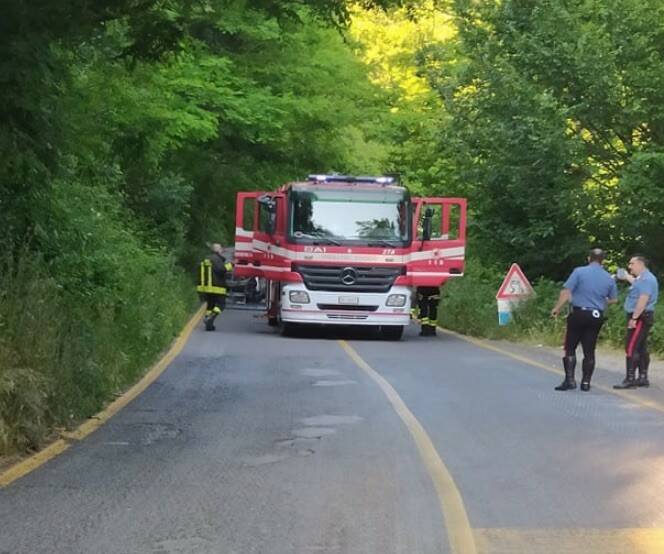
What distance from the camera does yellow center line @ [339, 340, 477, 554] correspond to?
20.5ft

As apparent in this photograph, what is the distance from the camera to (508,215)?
25.9 metres

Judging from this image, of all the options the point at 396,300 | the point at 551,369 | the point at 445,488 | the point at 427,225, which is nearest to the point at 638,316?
the point at 551,369

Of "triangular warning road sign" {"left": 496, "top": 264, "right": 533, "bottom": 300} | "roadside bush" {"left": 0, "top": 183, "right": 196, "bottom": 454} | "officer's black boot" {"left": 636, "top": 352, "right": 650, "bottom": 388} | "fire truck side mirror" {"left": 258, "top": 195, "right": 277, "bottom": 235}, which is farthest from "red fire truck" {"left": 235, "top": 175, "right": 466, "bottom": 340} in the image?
"officer's black boot" {"left": 636, "top": 352, "right": 650, "bottom": 388}

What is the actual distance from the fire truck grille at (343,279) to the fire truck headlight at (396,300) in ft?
0.66

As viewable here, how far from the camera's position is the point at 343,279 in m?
21.6

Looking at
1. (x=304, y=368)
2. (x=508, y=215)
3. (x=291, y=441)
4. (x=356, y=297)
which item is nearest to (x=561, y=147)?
(x=508, y=215)

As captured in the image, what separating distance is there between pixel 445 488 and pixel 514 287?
15767 mm

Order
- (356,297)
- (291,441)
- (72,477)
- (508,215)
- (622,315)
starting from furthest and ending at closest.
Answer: (508,215), (356,297), (622,315), (291,441), (72,477)

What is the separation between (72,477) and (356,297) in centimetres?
1394

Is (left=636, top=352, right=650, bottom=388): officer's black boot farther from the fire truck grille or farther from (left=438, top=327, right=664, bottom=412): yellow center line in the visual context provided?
the fire truck grille

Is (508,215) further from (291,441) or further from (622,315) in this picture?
(291,441)

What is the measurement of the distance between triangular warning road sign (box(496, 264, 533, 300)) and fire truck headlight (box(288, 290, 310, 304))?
4.37 m

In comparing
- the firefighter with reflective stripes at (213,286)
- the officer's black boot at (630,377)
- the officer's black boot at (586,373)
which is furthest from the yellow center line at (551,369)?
the firefighter with reflective stripes at (213,286)

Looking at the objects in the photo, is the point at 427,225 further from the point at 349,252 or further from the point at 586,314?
the point at 586,314
